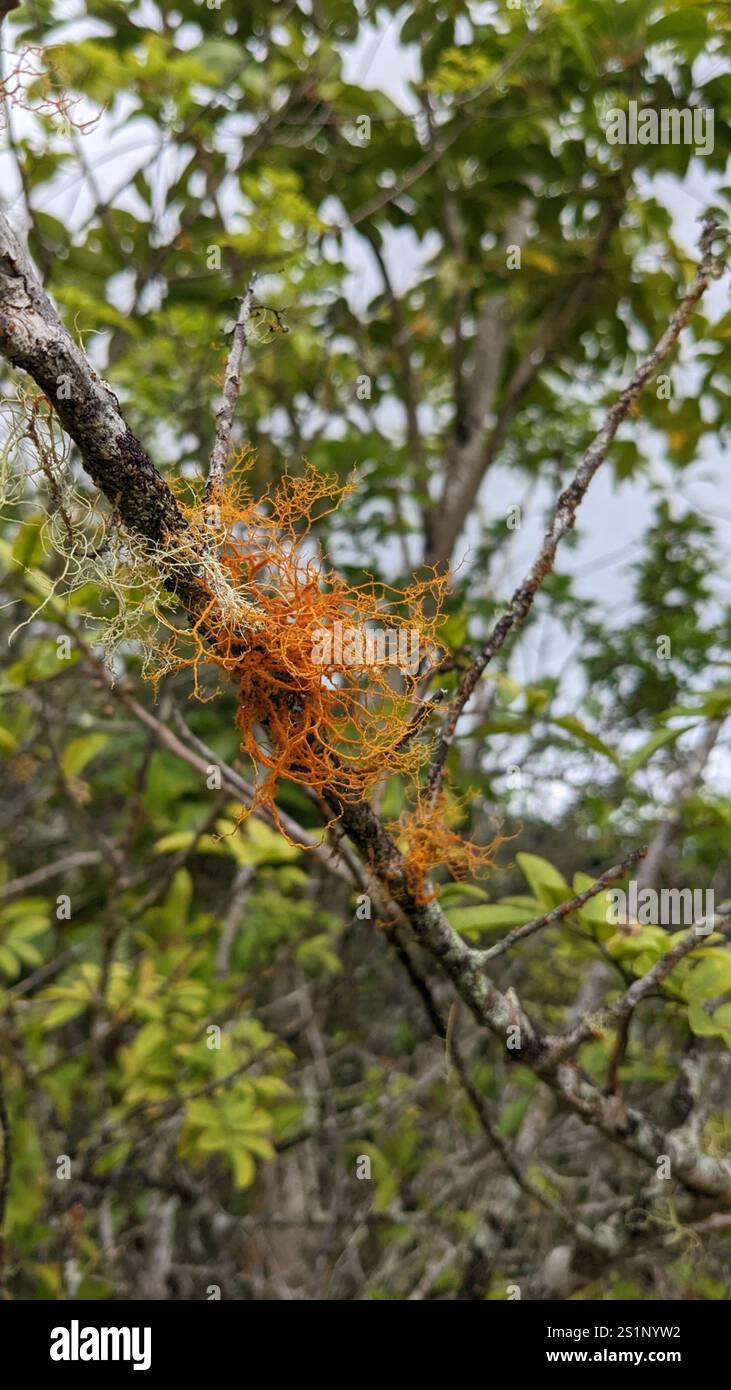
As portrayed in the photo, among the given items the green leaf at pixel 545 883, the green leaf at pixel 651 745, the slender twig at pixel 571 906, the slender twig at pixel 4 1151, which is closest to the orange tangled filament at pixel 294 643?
the slender twig at pixel 571 906

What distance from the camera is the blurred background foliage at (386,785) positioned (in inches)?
69.9

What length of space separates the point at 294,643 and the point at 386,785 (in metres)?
0.69

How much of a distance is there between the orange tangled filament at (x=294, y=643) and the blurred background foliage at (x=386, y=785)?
1.57ft

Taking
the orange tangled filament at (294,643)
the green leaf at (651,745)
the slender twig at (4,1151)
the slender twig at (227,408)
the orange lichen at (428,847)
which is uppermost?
the slender twig at (227,408)

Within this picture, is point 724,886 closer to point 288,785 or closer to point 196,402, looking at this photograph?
point 288,785

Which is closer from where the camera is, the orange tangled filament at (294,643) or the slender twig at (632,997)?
the orange tangled filament at (294,643)

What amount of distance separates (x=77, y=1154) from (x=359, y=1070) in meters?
1.20

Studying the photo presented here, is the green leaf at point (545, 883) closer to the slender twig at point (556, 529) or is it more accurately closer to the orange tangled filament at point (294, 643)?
the slender twig at point (556, 529)

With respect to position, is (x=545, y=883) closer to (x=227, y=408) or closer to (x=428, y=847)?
(x=428, y=847)

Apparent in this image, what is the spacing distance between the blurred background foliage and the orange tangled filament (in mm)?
478

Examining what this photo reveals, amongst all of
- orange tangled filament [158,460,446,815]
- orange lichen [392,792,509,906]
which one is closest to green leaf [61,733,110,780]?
orange lichen [392,792,509,906]

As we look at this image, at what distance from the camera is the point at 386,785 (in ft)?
4.75

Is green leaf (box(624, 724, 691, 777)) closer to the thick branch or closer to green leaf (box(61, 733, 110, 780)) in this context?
the thick branch
